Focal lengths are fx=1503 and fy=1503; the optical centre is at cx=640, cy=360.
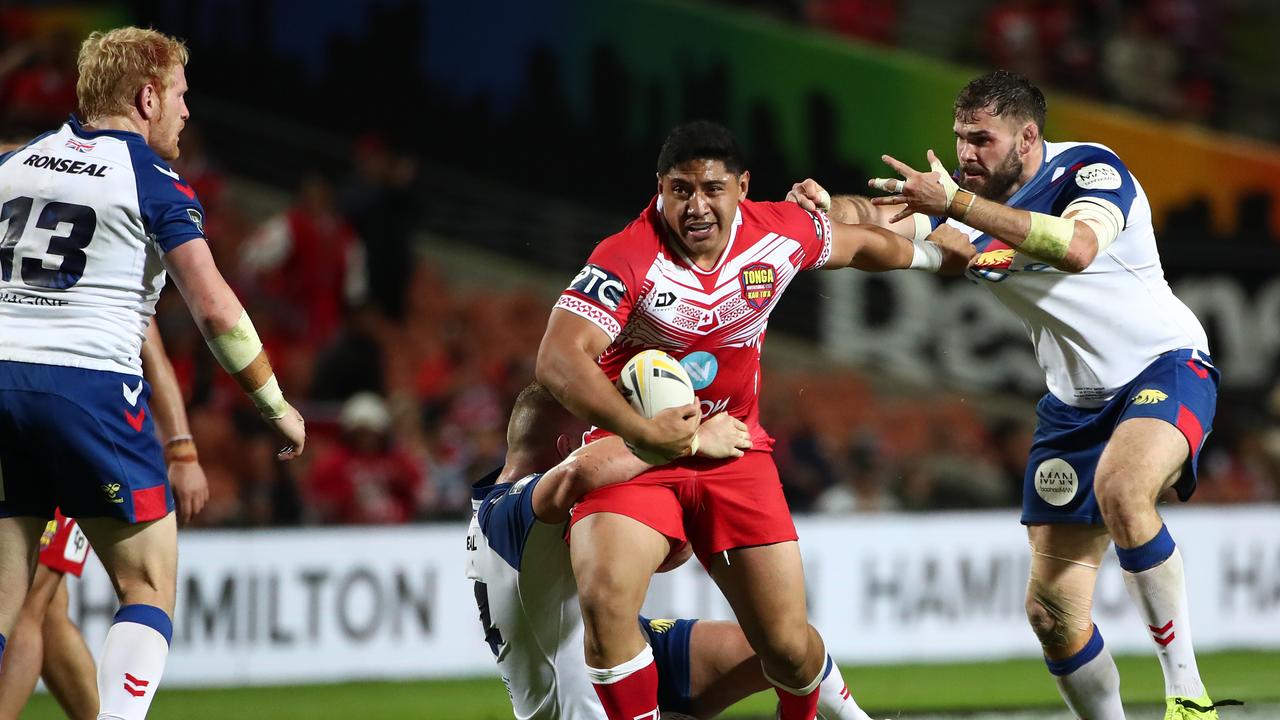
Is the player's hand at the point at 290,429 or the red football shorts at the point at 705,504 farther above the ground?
the player's hand at the point at 290,429

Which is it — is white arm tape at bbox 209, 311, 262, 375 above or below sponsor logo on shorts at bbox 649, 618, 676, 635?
above

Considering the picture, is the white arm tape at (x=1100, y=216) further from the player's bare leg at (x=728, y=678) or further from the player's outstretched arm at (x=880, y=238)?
the player's bare leg at (x=728, y=678)

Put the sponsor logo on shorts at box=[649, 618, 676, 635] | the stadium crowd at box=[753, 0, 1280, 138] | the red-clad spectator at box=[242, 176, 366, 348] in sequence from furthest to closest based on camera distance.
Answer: the stadium crowd at box=[753, 0, 1280, 138]
the red-clad spectator at box=[242, 176, 366, 348]
the sponsor logo on shorts at box=[649, 618, 676, 635]

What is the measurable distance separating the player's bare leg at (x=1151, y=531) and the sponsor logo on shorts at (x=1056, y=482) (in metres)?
0.27

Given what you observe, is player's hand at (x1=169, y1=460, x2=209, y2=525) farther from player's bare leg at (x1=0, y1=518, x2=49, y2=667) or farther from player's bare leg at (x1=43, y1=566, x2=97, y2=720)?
player's bare leg at (x1=0, y1=518, x2=49, y2=667)

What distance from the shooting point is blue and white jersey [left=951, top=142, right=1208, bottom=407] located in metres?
5.72

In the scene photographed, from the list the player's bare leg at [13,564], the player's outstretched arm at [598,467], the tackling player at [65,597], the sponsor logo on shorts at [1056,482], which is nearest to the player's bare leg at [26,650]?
the tackling player at [65,597]

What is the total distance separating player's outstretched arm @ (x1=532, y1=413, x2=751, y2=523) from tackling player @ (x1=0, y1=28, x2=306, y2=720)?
3.78ft

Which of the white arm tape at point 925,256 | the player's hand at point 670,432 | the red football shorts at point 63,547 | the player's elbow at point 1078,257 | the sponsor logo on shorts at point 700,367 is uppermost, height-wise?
the player's elbow at point 1078,257

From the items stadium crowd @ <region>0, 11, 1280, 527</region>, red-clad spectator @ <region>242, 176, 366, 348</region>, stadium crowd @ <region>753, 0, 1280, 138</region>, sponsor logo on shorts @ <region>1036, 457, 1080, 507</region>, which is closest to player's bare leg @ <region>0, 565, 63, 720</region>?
stadium crowd @ <region>0, 11, 1280, 527</region>

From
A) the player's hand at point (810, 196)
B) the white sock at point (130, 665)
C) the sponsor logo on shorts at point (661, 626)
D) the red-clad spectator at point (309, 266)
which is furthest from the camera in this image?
the red-clad spectator at point (309, 266)

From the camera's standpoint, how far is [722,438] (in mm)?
5207

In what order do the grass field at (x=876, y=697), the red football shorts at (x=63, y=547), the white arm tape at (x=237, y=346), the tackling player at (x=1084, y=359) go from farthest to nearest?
the grass field at (x=876, y=697)
the red football shorts at (x=63, y=547)
the tackling player at (x=1084, y=359)
the white arm tape at (x=237, y=346)

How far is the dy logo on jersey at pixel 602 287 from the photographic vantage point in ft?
16.5
